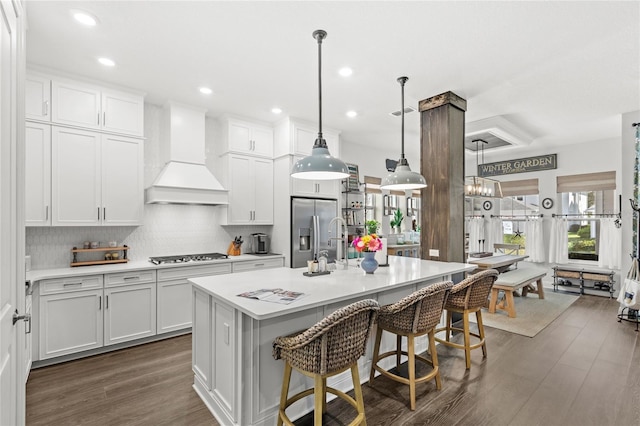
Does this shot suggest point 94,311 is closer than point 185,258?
Yes

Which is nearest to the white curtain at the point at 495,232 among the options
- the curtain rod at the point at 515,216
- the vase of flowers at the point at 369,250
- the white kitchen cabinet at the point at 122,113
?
the curtain rod at the point at 515,216

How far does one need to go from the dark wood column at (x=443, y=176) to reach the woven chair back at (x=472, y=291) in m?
0.79

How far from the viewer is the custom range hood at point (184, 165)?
4086mm

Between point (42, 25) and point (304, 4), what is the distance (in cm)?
211

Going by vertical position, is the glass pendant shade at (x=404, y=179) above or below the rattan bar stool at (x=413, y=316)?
above

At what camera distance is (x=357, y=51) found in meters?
2.97

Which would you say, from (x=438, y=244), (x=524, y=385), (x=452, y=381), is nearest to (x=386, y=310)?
(x=452, y=381)

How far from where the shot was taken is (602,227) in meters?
6.02

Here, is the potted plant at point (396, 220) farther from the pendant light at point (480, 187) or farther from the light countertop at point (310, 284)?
the light countertop at point (310, 284)

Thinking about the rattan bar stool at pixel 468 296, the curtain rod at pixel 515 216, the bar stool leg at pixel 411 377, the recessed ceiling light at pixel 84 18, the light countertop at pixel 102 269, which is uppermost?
the recessed ceiling light at pixel 84 18

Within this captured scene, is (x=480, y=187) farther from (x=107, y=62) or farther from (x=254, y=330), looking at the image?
(x=107, y=62)

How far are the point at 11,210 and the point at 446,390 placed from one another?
121 inches

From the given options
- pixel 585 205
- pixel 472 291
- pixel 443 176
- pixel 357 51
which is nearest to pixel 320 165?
pixel 357 51

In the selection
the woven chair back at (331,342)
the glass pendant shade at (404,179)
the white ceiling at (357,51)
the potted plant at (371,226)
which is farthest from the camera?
the potted plant at (371,226)
